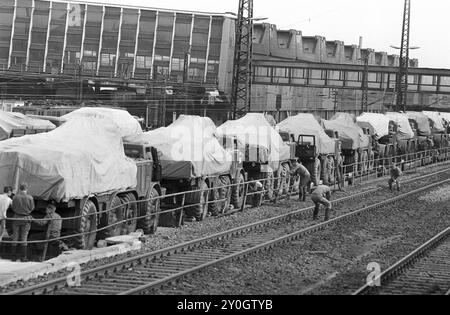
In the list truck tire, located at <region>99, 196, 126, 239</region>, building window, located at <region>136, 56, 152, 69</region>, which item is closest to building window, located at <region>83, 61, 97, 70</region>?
building window, located at <region>136, 56, 152, 69</region>

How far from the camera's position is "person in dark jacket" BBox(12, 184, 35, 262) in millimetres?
15352

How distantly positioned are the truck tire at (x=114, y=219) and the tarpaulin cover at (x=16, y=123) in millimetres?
5949

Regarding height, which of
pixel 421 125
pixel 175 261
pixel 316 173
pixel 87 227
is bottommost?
pixel 175 261

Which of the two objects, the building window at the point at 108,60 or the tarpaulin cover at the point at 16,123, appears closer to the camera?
the tarpaulin cover at the point at 16,123

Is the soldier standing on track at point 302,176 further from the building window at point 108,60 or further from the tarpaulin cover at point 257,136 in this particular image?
the building window at point 108,60

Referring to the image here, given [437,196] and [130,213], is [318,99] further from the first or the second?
[130,213]

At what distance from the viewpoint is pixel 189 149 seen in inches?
910

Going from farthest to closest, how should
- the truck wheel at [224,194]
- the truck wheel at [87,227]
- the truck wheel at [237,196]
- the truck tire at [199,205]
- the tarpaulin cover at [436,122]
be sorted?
the tarpaulin cover at [436,122] < the truck wheel at [237,196] < the truck wheel at [224,194] < the truck tire at [199,205] < the truck wheel at [87,227]

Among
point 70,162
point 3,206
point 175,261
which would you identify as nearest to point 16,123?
point 70,162

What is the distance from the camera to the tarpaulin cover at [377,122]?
46.3 m

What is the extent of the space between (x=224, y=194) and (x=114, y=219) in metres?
7.14

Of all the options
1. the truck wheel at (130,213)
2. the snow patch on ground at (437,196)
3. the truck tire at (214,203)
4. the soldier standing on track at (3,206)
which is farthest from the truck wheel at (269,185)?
the soldier standing on track at (3,206)
